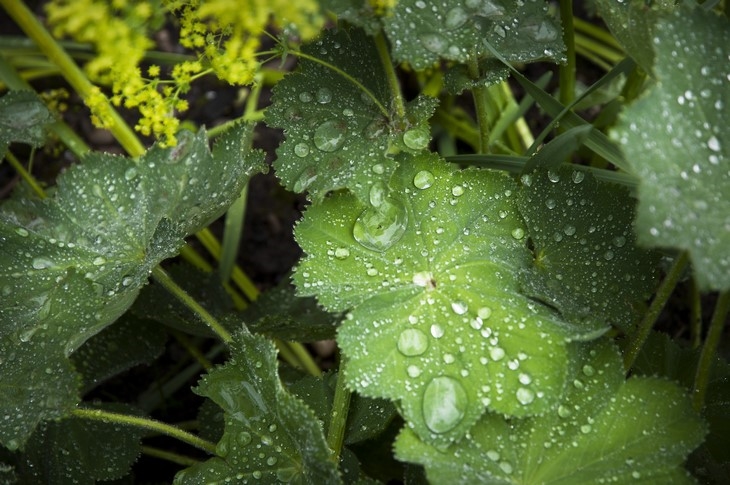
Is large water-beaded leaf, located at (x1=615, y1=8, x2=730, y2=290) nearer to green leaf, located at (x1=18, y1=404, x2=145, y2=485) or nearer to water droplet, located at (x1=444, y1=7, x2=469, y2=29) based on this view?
water droplet, located at (x1=444, y1=7, x2=469, y2=29)

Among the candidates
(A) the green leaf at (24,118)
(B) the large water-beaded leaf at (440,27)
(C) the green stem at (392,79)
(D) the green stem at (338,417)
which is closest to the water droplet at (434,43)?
(B) the large water-beaded leaf at (440,27)

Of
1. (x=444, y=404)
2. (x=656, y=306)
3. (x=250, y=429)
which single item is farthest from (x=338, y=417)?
(x=656, y=306)

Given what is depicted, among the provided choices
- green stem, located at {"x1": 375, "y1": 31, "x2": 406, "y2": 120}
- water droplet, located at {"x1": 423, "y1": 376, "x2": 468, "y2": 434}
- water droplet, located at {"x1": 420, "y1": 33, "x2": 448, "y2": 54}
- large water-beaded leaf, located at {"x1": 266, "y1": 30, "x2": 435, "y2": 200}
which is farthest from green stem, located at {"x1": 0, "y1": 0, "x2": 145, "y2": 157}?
water droplet, located at {"x1": 423, "y1": 376, "x2": 468, "y2": 434}

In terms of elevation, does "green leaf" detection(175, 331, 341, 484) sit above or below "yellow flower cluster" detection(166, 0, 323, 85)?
below

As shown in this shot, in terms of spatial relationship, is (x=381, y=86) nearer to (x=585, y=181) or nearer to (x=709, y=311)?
(x=585, y=181)

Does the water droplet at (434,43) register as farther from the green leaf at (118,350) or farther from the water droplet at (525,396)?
the green leaf at (118,350)
